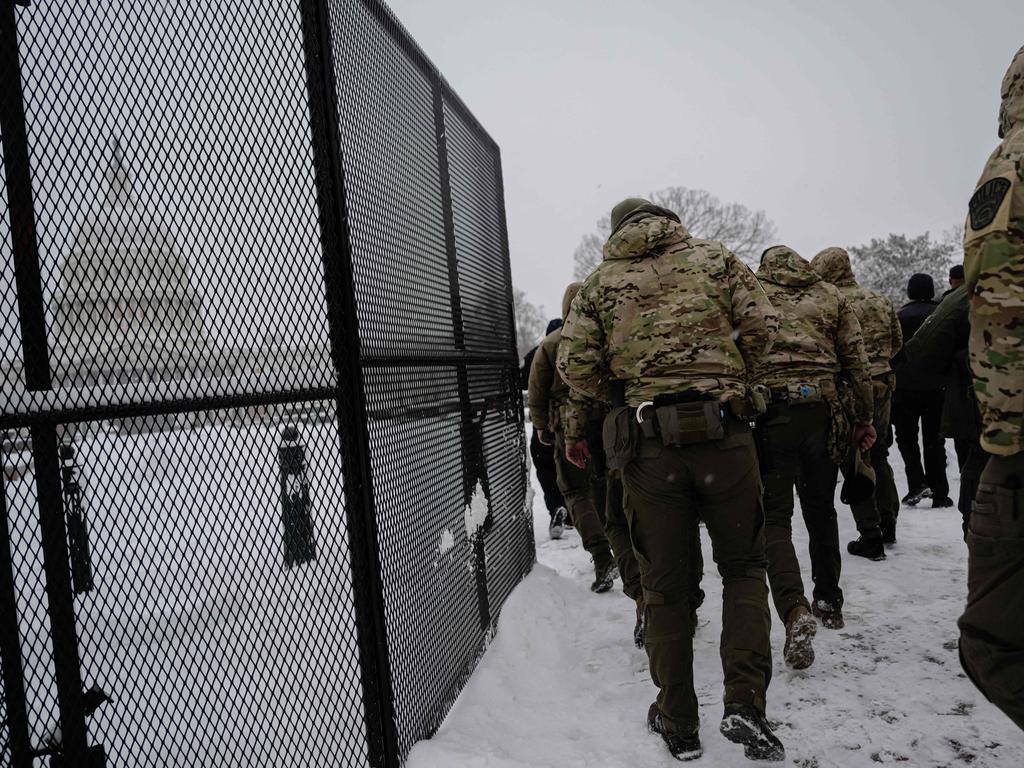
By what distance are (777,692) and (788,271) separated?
2.12 m

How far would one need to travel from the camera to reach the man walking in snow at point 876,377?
4945 mm

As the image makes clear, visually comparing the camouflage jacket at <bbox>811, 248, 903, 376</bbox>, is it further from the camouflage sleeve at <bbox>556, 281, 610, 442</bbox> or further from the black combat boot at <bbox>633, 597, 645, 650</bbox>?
the camouflage sleeve at <bbox>556, 281, 610, 442</bbox>

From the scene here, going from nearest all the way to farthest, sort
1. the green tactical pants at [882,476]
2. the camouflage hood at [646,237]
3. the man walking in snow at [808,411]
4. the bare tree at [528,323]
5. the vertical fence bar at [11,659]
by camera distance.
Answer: the vertical fence bar at [11,659] → the camouflage hood at [646,237] → the man walking in snow at [808,411] → the green tactical pants at [882,476] → the bare tree at [528,323]

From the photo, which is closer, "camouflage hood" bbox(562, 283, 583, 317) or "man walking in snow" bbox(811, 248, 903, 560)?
"camouflage hood" bbox(562, 283, 583, 317)

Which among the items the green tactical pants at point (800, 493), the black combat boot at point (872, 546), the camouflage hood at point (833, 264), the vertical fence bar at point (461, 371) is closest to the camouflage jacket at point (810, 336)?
the green tactical pants at point (800, 493)

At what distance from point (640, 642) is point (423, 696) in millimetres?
1480

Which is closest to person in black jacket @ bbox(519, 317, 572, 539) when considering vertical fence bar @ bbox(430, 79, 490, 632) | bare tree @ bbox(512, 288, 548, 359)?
vertical fence bar @ bbox(430, 79, 490, 632)

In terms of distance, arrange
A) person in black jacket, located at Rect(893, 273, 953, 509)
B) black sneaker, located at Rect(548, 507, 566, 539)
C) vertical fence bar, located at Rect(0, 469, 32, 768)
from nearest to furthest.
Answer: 1. vertical fence bar, located at Rect(0, 469, 32, 768)
2. person in black jacket, located at Rect(893, 273, 953, 509)
3. black sneaker, located at Rect(548, 507, 566, 539)

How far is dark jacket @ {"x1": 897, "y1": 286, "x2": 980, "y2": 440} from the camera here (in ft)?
12.4

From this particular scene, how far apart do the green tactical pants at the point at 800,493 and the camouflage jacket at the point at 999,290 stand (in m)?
1.74

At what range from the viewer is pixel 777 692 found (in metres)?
3.17

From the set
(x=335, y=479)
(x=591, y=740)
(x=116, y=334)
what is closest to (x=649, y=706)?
(x=591, y=740)

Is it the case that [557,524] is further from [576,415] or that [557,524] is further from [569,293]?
[576,415]

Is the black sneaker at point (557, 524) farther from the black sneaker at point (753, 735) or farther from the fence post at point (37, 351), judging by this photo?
the fence post at point (37, 351)
